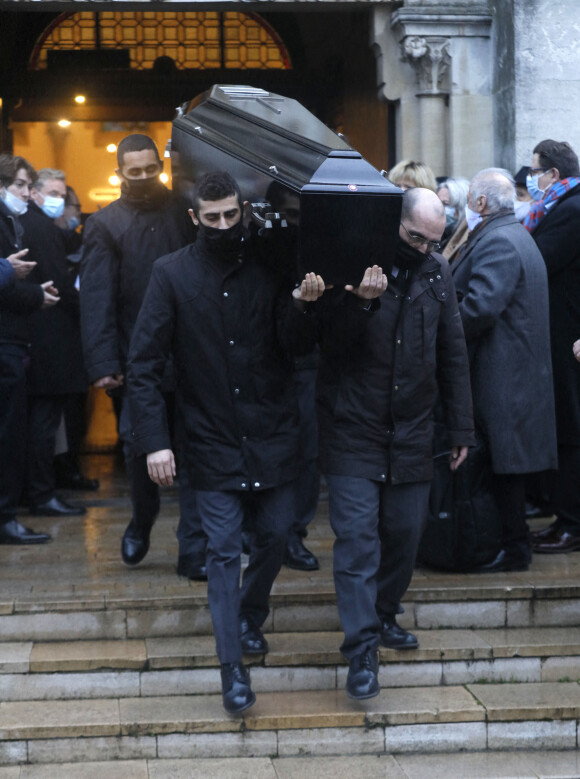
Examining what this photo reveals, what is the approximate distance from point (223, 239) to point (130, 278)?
1193 mm

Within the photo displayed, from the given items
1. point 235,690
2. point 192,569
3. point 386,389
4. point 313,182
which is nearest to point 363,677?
point 235,690

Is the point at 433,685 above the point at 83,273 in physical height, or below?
below

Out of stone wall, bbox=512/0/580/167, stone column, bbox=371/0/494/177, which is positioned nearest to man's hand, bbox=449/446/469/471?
stone wall, bbox=512/0/580/167

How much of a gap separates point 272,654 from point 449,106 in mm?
4174

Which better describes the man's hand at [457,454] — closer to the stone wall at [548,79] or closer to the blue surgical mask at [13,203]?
the blue surgical mask at [13,203]

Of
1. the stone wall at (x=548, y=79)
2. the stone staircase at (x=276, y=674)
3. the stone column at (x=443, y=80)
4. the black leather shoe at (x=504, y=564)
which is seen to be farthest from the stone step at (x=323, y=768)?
the stone column at (x=443, y=80)

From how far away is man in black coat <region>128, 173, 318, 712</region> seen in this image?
4.43 m

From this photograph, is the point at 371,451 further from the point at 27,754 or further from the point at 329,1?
the point at 329,1

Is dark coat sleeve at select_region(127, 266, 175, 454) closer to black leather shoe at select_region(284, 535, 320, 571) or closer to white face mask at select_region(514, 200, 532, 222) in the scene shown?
black leather shoe at select_region(284, 535, 320, 571)

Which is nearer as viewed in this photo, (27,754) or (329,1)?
(27,754)

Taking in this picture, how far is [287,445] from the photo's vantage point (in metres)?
4.59

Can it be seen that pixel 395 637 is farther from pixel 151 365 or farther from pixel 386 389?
pixel 151 365

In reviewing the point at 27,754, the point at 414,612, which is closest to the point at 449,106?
the point at 414,612

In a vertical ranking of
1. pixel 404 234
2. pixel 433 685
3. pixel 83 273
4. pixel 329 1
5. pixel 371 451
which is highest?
pixel 329 1
